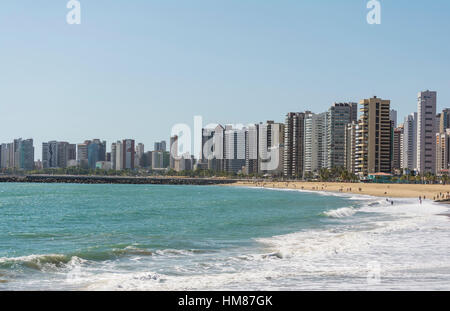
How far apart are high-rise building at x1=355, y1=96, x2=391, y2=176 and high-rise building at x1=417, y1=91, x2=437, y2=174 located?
1283 inches

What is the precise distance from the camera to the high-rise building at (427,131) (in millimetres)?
192625

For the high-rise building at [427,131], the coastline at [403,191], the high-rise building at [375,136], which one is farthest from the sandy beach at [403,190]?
the high-rise building at [427,131]

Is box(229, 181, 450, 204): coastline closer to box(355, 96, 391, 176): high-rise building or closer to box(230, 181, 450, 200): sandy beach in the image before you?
box(230, 181, 450, 200): sandy beach

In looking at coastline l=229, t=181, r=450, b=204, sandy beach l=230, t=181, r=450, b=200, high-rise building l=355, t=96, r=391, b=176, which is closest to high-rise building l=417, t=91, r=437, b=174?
high-rise building l=355, t=96, r=391, b=176

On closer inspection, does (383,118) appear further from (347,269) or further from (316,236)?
(347,269)

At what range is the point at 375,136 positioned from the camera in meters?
167

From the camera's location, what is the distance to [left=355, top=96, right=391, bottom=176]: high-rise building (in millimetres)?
166500

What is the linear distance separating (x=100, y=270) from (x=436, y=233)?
20.9 m

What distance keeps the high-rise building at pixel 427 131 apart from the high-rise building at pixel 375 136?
32.6 meters

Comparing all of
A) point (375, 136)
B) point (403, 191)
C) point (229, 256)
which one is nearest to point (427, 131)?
point (375, 136)

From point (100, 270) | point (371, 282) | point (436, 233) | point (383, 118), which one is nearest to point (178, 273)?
point (100, 270)

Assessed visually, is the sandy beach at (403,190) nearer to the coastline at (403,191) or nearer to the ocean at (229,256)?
the coastline at (403,191)

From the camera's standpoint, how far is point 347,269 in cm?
1973

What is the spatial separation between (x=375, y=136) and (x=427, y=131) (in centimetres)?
3865
